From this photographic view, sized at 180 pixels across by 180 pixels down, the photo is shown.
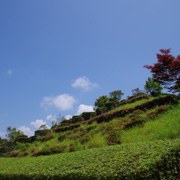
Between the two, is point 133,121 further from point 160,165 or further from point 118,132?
point 160,165

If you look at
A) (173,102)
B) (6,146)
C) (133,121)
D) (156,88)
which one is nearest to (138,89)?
(156,88)

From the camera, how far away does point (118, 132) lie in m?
6.80

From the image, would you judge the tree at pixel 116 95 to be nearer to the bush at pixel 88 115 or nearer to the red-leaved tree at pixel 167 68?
the bush at pixel 88 115

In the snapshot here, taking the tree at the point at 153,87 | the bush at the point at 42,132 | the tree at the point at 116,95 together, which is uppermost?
the tree at the point at 116,95

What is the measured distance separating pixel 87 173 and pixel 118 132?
410 cm

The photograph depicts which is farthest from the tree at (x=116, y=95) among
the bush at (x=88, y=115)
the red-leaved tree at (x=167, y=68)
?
the red-leaved tree at (x=167, y=68)

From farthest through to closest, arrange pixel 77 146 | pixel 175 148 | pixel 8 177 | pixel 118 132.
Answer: pixel 77 146
pixel 118 132
pixel 8 177
pixel 175 148

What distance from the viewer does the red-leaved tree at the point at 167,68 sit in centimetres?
882

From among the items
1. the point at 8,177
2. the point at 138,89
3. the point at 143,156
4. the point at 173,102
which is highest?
the point at 138,89

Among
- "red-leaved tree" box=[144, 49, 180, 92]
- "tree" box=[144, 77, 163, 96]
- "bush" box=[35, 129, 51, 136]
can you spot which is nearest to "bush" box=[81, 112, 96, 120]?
"bush" box=[35, 129, 51, 136]

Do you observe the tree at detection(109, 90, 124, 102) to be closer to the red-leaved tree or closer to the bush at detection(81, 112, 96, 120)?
the bush at detection(81, 112, 96, 120)

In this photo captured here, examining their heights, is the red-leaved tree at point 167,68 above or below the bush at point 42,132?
above

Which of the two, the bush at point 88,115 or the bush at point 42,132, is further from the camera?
the bush at point 88,115

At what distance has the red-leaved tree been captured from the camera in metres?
8.82
